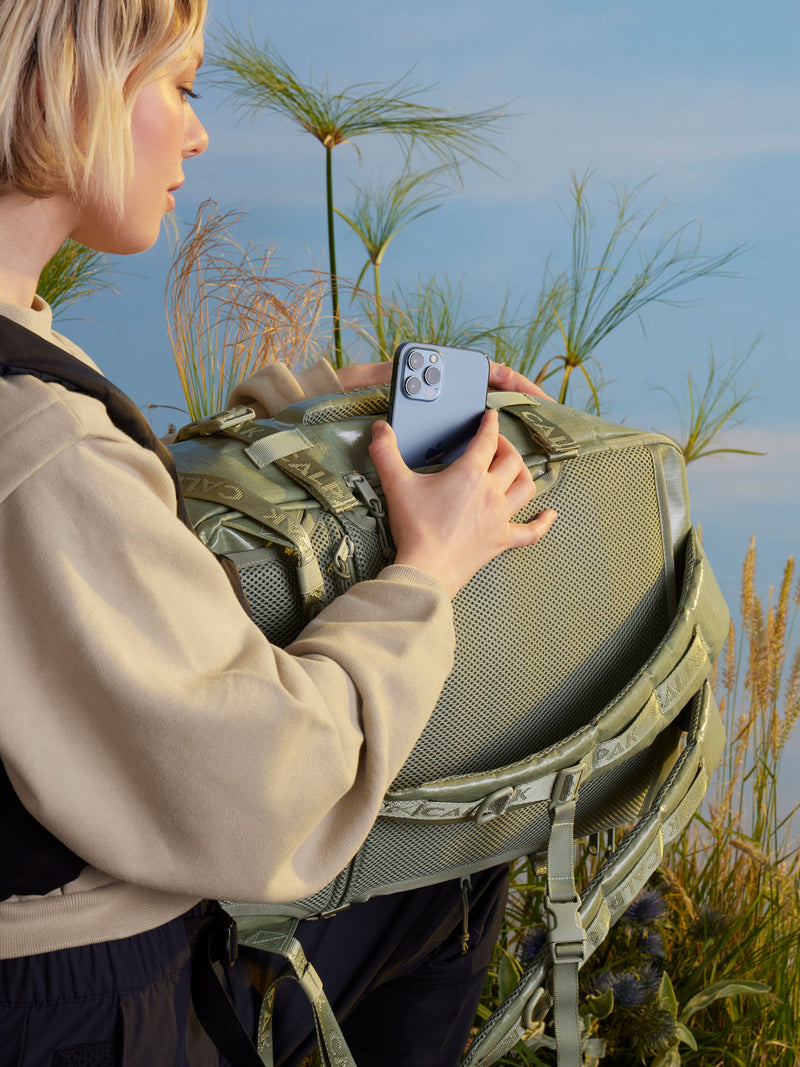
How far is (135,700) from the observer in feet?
1.67

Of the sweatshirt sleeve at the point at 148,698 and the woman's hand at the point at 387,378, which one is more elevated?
the woman's hand at the point at 387,378

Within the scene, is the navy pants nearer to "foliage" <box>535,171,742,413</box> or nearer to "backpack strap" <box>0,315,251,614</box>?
"backpack strap" <box>0,315,251,614</box>

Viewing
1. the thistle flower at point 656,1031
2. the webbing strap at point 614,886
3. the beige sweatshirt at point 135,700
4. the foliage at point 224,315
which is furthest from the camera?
the foliage at point 224,315

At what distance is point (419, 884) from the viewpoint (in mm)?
827

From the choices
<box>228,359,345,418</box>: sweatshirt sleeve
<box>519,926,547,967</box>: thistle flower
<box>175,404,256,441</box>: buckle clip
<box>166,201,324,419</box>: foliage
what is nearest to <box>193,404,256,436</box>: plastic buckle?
<box>175,404,256,441</box>: buckle clip

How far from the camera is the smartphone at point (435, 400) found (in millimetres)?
773

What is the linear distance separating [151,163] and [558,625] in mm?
458

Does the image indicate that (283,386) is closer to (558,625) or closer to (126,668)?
(558,625)

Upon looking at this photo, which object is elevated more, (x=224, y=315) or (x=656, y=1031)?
(x=224, y=315)

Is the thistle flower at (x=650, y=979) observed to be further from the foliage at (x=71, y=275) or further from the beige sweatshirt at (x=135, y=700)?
the foliage at (x=71, y=275)

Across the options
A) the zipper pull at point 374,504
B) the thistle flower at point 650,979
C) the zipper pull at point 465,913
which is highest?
the zipper pull at point 374,504

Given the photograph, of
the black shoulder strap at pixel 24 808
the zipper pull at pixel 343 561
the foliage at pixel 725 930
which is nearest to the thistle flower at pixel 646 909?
the foliage at pixel 725 930

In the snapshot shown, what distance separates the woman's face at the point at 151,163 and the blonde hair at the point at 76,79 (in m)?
0.02

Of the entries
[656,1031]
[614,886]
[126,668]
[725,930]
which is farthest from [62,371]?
[725,930]
